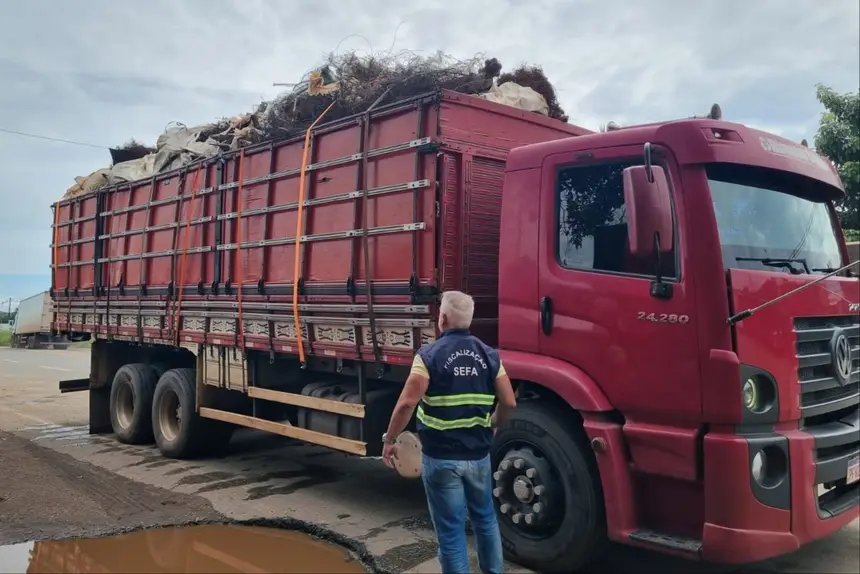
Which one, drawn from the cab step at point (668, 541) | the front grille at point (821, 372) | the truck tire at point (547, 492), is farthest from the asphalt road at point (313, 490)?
the front grille at point (821, 372)

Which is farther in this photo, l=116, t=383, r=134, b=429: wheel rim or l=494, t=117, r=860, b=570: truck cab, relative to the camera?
l=116, t=383, r=134, b=429: wheel rim

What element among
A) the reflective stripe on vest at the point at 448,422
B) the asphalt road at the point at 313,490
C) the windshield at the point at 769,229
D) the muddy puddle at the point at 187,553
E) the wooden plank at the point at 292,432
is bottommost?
the muddy puddle at the point at 187,553

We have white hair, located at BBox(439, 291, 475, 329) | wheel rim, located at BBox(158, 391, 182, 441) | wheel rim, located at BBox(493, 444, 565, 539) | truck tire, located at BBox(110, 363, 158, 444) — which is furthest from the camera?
truck tire, located at BBox(110, 363, 158, 444)

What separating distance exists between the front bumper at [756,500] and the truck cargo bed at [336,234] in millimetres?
1807

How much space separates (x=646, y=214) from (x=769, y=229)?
0.87 m

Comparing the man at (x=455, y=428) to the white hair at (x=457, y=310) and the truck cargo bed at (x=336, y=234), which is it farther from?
the truck cargo bed at (x=336, y=234)

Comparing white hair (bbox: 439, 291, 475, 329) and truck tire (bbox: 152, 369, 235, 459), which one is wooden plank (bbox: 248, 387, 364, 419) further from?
white hair (bbox: 439, 291, 475, 329)

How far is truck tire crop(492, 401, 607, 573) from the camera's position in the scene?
384 cm

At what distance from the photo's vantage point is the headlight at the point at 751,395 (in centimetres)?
342

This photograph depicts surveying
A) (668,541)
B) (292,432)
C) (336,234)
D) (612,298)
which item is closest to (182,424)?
(292,432)

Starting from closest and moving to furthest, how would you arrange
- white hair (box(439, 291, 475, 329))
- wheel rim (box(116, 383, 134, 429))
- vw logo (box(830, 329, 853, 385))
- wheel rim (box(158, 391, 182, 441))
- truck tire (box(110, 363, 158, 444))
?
white hair (box(439, 291, 475, 329)) → vw logo (box(830, 329, 853, 385)) → wheel rim (box(158, 391, 182, 441)) → truck tire (box(110, 363, 158, 444)) → wheel rim (box(116, 383, 134, 429))

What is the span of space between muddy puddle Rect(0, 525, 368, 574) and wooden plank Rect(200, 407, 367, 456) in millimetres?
731

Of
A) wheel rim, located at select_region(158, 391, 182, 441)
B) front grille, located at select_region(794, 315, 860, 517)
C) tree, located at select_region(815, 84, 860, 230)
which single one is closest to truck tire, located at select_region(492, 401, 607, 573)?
front grille, located at select_region(794, 315, 860, 517)

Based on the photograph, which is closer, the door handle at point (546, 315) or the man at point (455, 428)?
the man at point (455, 428)
